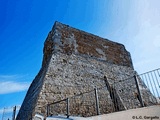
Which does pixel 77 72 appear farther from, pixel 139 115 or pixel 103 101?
pixel 139 115

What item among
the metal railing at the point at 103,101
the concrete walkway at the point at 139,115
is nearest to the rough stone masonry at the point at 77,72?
the metal railing at the point at 103,101

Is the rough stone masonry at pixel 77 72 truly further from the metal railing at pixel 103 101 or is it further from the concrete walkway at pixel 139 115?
the concrete walkway at pixel 139 115

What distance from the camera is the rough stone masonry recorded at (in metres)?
7.41

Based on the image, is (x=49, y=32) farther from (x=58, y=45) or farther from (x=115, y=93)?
(x=115, y=93)

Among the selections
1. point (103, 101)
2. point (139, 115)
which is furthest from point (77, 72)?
point (139, 115)

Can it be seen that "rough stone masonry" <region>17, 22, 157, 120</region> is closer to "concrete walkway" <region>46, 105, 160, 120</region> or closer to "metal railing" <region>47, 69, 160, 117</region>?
"metal railing" <region>47, 69, 160, 117</region>

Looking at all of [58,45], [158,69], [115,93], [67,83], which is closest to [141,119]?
[158,69]

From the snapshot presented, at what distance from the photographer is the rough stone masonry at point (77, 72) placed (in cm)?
741

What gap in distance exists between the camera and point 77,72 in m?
9.27

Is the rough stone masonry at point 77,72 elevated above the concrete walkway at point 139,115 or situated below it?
above

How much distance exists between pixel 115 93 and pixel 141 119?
5.66 m

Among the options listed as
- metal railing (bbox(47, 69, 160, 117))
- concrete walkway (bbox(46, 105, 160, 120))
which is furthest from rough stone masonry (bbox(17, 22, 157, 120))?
concrete walkway (bbox(46, 105, 160, 120))

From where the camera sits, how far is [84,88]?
28.7 ft

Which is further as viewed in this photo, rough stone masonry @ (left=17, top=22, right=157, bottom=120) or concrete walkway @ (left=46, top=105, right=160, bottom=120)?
rough stone masonry @ (left=17, top=22, right=157, bottom=120)
